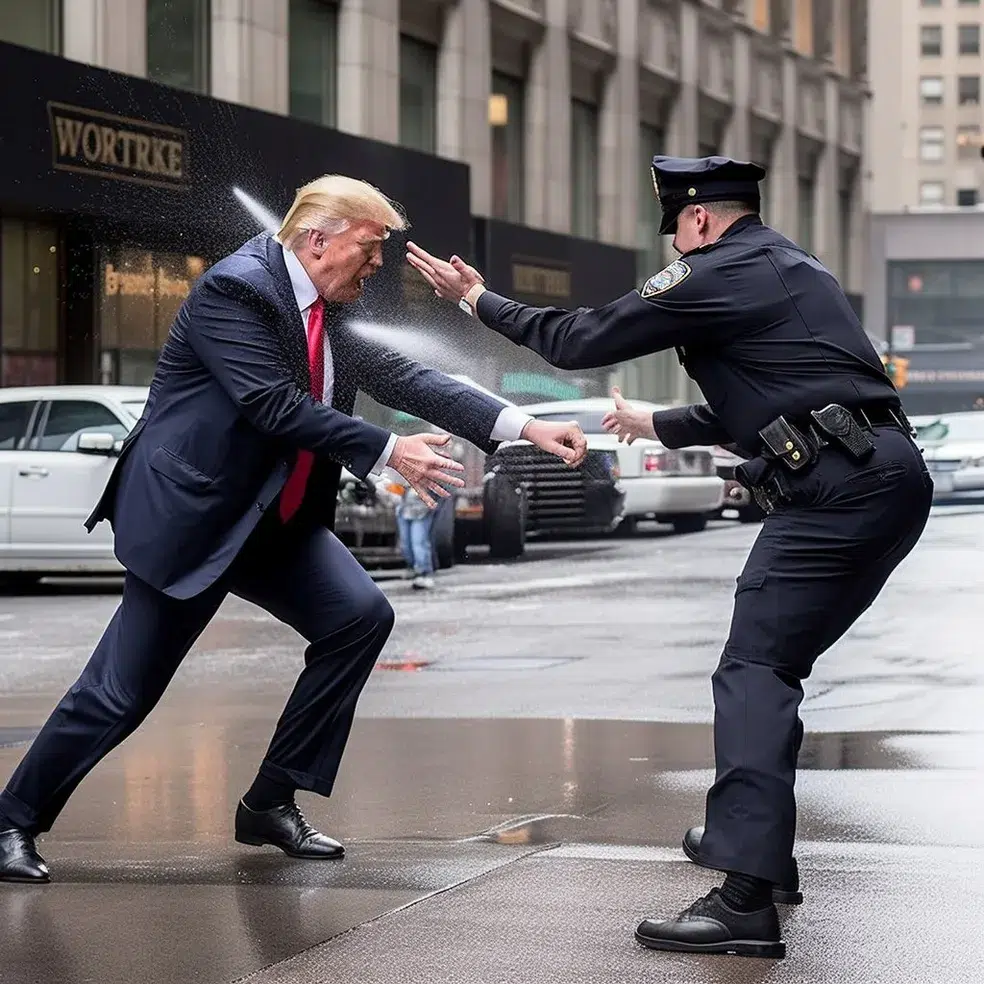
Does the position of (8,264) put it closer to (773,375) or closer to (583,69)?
(583,69)

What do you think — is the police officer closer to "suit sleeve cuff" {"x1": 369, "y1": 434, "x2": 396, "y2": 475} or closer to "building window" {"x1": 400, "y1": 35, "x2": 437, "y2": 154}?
"suit sleeve cuff" {"x1": 369, "y1": 434, "x2": 396, "y2": 475}

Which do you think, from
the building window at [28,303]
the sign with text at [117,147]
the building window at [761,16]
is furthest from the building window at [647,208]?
the building window at [28,303]

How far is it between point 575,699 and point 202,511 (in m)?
4.99

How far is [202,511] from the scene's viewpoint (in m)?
5.87

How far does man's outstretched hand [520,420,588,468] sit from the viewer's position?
5859 millimetres

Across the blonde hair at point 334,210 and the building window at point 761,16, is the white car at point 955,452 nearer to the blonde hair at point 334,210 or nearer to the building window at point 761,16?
the building window at point 761,16

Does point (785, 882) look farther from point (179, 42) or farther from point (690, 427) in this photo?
point (179, 42)

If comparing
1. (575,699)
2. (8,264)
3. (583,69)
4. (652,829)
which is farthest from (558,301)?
(652,829)

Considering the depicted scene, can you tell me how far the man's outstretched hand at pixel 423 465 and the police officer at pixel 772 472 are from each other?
0.60 metres

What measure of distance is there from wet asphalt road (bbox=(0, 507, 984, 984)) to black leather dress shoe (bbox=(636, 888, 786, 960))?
55 millimetres

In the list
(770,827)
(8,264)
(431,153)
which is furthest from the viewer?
(431,153)

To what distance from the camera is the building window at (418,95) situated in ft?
108

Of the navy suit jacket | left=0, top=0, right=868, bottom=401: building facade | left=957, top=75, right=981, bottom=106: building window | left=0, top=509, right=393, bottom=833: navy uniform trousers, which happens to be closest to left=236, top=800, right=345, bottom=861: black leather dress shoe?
left=0, top=509, right=393, bottom=833: navy uniform trousers

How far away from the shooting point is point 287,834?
248 inches
